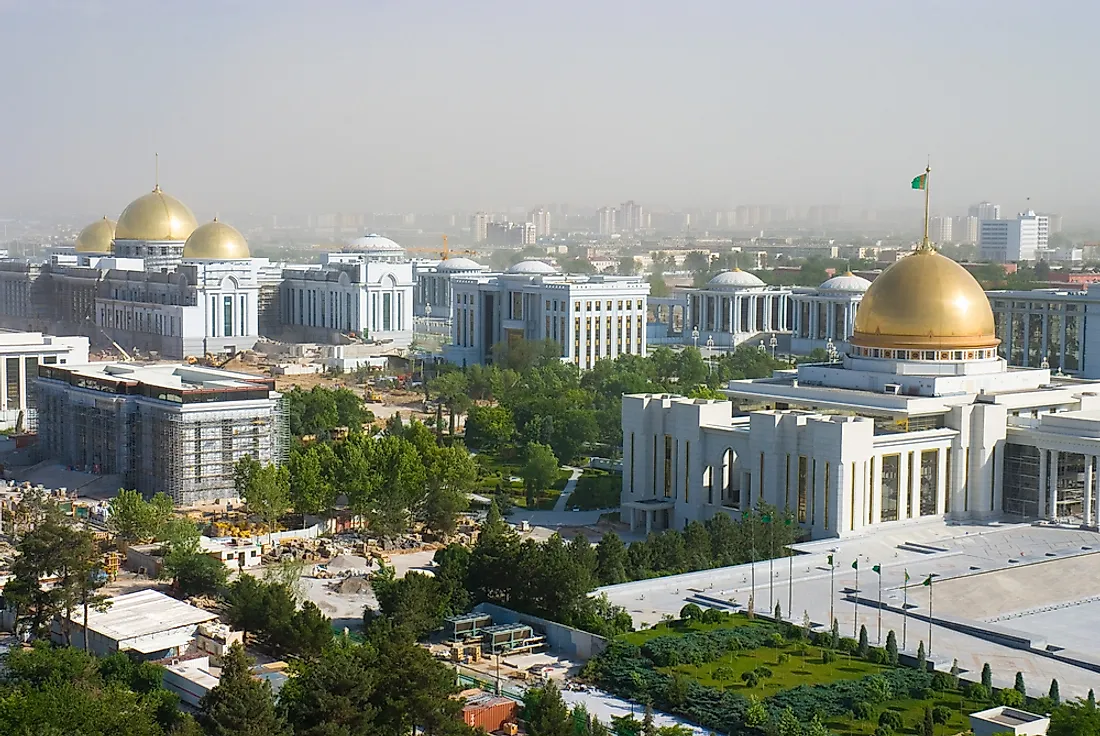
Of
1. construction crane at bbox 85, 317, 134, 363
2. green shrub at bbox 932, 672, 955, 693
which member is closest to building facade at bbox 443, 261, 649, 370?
construction crane at bbox 85, 317, 134, 363

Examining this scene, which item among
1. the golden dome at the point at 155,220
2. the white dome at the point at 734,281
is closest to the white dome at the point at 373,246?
the golden dome at the point at 155,220

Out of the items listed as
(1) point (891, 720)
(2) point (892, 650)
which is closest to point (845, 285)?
(2) point (892, 650)

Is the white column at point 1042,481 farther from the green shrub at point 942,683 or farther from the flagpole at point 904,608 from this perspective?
the green shrub at point 942,683

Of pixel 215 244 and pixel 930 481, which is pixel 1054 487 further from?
pixel 215 244

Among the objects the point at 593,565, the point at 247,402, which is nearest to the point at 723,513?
the point at 593,565

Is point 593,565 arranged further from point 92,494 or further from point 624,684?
point 92,494
